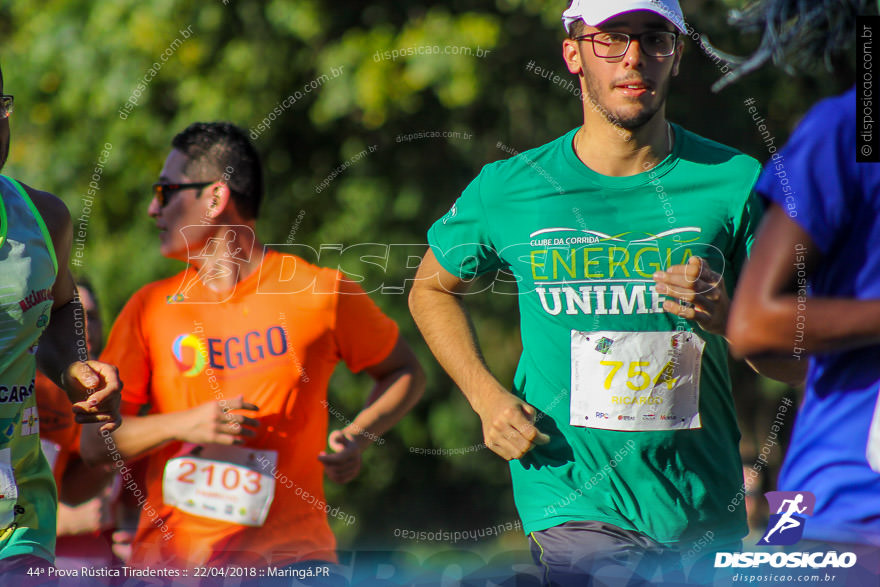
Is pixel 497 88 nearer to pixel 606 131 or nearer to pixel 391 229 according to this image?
pixel 391 229

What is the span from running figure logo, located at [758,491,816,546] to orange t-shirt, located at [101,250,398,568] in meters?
1.47

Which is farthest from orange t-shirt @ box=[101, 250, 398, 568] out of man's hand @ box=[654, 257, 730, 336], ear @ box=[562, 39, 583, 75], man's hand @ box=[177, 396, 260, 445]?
man's hand @ box=[654, 257, 730, 336]

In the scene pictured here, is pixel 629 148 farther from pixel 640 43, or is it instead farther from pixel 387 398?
pixel 387 398

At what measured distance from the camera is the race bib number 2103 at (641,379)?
2.92m

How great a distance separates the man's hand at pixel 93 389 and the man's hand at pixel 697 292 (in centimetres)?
145

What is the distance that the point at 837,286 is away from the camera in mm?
1993

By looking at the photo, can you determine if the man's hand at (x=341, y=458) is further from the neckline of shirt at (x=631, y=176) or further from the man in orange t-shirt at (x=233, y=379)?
the neckline of shirt at (x=631, y=176)

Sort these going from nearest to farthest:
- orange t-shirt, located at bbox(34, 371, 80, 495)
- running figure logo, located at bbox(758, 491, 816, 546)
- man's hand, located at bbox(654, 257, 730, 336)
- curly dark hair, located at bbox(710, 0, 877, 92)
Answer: running figure logo, located at bbox(758, 491, 816, 546), curly dark hair, located at bbox(710, 0, 877, 92), man's hand, located at bbox(654, 257, 730, 336), orange t-shirt, located at bbox(34, 371, 80, 495)

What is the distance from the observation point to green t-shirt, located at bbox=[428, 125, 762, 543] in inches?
115

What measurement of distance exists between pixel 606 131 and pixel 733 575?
1260 millimetres

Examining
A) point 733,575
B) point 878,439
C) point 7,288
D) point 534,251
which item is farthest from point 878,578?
point 7,288

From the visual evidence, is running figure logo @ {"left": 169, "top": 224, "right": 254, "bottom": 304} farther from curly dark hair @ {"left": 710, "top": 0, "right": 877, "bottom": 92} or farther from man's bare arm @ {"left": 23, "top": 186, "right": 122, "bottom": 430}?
curly dark hair @ {"left": 710, "top": 0, "right": 877, "bottom": 92}

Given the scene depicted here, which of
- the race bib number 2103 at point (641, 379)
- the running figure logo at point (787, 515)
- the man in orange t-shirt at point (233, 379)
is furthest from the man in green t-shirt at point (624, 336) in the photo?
the man in orange t-shirt at point (233, 379)

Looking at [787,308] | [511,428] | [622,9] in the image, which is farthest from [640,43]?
[787,308]
